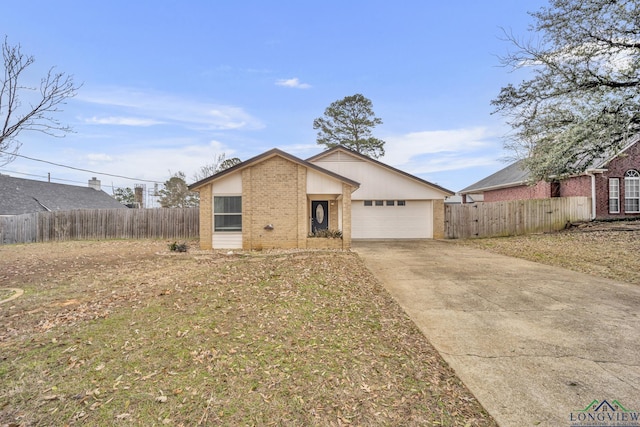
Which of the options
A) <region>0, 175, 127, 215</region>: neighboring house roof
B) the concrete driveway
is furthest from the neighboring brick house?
<region>0, 175, 127, 215</region>: neighboring house roof

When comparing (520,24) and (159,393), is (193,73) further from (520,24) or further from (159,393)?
(159,393)

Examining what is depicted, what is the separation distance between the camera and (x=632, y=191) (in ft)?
57.6

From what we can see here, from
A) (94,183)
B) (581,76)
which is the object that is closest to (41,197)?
(94,183)

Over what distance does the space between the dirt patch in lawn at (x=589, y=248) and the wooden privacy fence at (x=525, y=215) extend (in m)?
0.85

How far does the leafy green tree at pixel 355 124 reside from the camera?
3039 centimetres

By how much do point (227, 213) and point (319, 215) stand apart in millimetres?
4902

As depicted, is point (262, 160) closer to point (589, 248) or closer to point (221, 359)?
point (221, 359)

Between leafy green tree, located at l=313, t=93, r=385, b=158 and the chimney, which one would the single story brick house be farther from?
the chimney

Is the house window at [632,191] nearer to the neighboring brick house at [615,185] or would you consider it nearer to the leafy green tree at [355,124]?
the neighboring brick house at [615,185]

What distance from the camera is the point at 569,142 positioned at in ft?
33.4

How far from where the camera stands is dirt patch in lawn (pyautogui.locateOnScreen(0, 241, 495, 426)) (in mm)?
2680

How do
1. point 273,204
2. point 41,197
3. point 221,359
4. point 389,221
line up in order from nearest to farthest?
point 221,359, point 273,204, point 389,221, point 41,197

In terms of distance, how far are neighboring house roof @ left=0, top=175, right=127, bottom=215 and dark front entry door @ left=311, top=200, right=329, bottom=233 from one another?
2229cm

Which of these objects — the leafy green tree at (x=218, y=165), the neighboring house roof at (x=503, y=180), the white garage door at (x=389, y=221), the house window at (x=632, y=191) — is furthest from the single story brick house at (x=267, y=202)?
the leafy green tree at (x=218, y=165)
